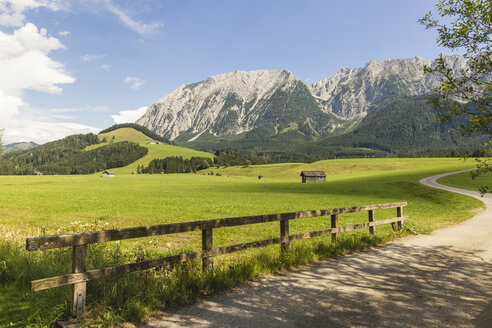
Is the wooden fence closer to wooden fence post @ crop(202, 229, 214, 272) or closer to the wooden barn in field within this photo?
wooden fence post @ crop(202, 229, 214, 272)

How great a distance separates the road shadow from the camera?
5707 millimetres

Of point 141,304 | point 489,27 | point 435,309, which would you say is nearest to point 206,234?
point 141,304

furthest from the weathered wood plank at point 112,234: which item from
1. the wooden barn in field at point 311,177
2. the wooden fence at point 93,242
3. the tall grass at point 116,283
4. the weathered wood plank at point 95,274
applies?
the wooden barn in field at point 311,177

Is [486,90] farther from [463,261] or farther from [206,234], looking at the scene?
[206,234]

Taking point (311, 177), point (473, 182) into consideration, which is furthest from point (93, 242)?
point (311, 177)

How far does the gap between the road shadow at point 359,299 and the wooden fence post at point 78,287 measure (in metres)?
1.38

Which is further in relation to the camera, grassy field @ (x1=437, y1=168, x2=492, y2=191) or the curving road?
grassy field @ (x1=437, y1=168, x2=492, y2=191)

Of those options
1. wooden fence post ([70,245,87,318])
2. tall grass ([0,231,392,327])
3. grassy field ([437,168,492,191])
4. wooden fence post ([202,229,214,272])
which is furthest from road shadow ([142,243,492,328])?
grassy field ([437,168,492,191])

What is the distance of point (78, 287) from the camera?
550cm

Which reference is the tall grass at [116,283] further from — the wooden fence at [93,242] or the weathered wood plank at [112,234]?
the weathered wood plank at [112,234]

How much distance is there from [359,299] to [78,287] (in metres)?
6.06

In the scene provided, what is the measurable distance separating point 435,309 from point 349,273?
2624 millimetres

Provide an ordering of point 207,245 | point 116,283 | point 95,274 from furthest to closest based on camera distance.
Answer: point 207,245 < point 116,283 < point 95,274

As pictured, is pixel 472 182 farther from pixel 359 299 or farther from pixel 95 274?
pixel 95 274
